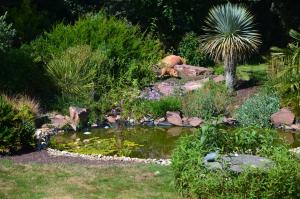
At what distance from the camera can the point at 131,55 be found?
17672mm

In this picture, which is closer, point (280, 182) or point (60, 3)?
point (280, 182)

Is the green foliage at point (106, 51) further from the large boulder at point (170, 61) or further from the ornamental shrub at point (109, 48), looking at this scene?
the large boulder at point (170, 61)

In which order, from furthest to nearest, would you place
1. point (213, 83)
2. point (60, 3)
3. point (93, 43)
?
point (60, 3) < point (93, 43) < point (213, 83)

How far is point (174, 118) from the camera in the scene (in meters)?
14.0

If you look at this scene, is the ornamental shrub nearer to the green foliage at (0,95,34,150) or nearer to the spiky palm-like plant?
the spiky palm-like plant

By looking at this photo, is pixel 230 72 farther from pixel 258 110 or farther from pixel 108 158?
pixel 108 158

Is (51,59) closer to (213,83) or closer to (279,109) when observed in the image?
(213,83)

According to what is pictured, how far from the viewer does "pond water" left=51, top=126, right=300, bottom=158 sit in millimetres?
11289

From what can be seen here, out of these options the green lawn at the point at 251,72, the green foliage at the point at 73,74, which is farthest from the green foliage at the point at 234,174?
the green lawn at the point at 251,72

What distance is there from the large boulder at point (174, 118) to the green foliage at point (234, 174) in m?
5.47

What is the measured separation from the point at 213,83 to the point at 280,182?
341 inches

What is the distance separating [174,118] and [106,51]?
3.42 m

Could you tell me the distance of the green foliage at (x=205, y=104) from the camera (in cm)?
1406

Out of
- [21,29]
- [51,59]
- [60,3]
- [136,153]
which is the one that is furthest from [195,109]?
[60,3]
